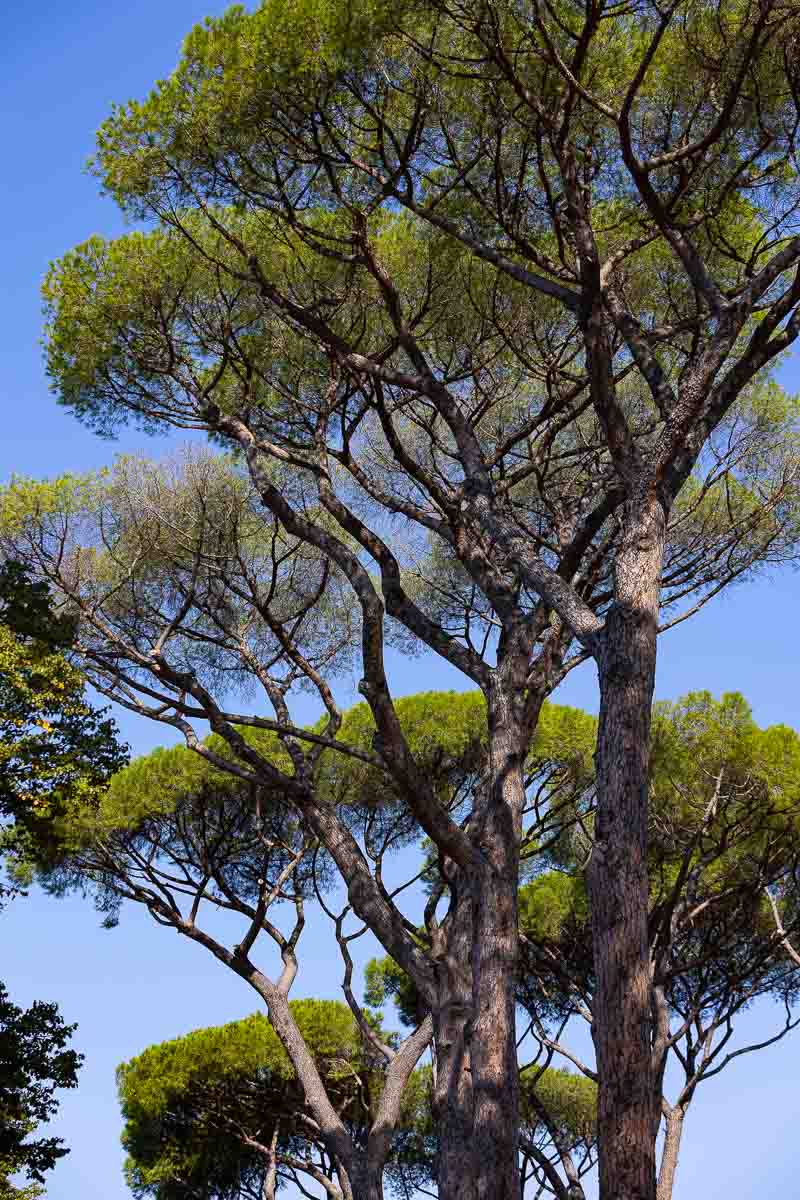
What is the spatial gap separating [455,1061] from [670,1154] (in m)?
5.52

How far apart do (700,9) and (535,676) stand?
3919 millimetres

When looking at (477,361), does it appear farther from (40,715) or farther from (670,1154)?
(670,1154)

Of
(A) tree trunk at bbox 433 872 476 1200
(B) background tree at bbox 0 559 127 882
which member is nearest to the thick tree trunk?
(A) tree trunk at bbox 433 872 476 1200

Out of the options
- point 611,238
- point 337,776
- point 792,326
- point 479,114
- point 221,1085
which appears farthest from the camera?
point 221,1085

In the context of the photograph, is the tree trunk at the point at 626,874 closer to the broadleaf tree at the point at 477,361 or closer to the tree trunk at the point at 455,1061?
the broadleaf tree at the point at 477,361

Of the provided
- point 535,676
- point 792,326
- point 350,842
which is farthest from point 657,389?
point 350,842

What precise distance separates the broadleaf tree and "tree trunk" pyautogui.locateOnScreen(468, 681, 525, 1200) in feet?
0.06

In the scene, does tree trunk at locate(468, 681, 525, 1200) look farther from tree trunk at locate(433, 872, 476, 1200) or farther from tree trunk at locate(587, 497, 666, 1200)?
tree trunk at locate(587, 497, 666, 1200)

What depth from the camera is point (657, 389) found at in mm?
6457

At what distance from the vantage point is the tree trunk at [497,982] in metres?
6.18

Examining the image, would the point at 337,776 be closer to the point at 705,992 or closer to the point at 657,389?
the point at 705,992

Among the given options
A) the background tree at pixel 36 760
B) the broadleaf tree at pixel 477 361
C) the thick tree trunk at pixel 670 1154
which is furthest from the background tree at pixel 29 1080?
the thick tree trunk at pixel 670 1154

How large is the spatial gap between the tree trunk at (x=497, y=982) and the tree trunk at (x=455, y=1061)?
12.8 inches

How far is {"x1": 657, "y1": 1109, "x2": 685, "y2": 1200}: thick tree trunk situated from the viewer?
36.6 ft
